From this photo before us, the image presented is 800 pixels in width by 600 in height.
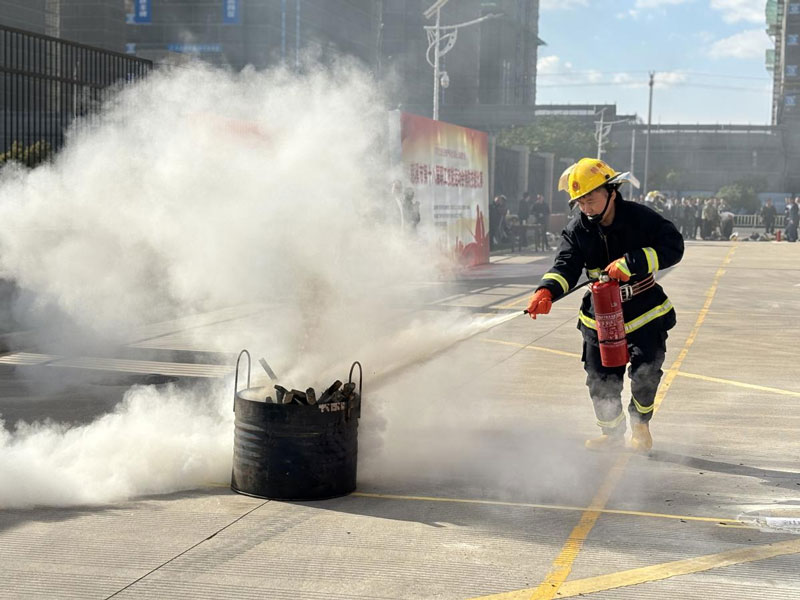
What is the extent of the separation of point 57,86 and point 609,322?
10072 millimetres

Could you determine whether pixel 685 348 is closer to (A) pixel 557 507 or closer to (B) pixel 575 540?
(A) pixel 557 507

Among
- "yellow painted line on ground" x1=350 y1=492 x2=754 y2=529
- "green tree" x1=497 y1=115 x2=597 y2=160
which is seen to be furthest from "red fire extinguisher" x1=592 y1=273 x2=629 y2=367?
"green tree" x1=497 y1=115 x2=597 y2=160

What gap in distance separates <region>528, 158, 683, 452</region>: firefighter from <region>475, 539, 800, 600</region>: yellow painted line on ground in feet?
6.03

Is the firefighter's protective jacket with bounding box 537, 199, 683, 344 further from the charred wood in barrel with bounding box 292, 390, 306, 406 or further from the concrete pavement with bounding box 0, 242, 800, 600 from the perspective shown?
the charred wood in barrel with bounding box 292, 390, 306, 406

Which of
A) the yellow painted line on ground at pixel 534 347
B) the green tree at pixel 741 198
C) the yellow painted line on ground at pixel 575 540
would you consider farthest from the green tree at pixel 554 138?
the yellow painted line on ground at pixel 575 540

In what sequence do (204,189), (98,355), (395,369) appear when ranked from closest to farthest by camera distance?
(395,369)
(204,189)
(98,355)

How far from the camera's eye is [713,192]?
325 ft

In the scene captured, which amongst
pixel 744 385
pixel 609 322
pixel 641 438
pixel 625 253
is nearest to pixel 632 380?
pixel 641 438

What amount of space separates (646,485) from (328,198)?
10.2 feet

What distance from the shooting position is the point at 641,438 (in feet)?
22.3

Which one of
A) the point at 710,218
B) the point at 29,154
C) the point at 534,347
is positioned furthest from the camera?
the point at 710,218

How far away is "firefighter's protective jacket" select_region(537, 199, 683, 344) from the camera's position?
6.52 meters

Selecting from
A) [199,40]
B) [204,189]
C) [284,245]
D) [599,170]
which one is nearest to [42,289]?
[204,189]

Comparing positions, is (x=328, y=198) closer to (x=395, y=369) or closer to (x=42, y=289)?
(x=395, y=369)
